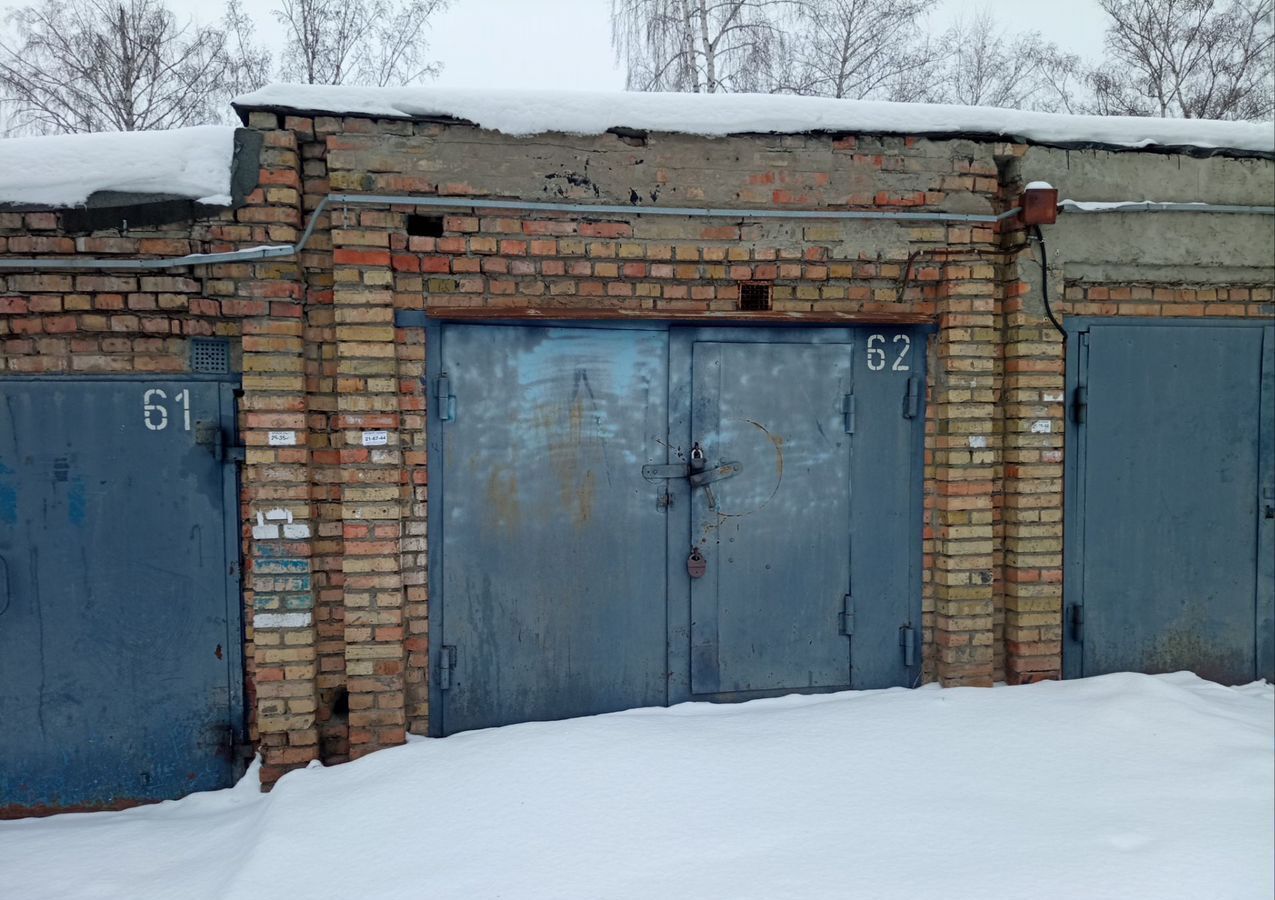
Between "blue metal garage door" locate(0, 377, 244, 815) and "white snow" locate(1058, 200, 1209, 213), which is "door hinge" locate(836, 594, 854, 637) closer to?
"white snow" locate(1058, 200, 1209, 213)

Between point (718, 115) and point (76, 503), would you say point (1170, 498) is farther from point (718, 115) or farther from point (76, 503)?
point (76, 503)

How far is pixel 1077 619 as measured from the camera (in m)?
3.84

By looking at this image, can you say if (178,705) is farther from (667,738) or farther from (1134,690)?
(1134,690)

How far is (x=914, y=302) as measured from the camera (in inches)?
145

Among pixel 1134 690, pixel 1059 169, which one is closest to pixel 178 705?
pixel 1134 690

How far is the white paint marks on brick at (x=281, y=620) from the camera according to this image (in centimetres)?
327

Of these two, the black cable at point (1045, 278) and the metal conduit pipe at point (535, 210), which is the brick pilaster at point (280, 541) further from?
the black cable at point (1045, 278)

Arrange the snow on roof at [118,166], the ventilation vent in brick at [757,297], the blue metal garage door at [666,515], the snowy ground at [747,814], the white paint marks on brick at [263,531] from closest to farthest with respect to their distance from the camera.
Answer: the snowy ground at [747,814] → the snow on roof at [118,166] → the white paint marks on brick at [263,531] → the blue metal garage door at [666,515] → the ventilation vent in brick at [757,297]

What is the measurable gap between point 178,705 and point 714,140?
329 centimetres

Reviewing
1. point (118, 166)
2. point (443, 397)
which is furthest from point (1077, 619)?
point (118, 166)

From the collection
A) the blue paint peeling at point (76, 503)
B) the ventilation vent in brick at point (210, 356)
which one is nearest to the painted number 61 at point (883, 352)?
the ventilation vent in brick at point (210, 356)

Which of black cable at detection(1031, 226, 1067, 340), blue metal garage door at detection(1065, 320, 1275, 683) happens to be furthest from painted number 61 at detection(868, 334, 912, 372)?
blue metal garage door at detection(1065, 320, 1275, 683)

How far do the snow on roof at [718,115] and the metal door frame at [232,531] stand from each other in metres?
1.11

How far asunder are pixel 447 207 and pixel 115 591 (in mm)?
2079
